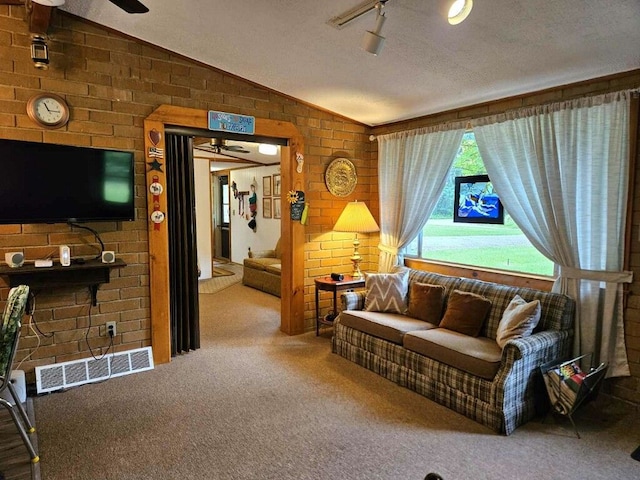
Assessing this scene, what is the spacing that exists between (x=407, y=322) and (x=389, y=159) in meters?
1.94

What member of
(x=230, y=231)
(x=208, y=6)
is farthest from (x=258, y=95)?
(x=230, y=231)

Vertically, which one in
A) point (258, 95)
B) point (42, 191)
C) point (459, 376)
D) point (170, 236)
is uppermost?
point (258, 95)

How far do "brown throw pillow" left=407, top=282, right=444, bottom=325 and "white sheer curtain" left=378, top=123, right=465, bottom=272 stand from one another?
2.68ft

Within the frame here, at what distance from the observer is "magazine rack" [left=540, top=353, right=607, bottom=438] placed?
262 cm

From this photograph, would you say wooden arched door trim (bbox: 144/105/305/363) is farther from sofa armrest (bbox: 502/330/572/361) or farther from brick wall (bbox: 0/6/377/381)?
sofa armrest (bbox: 502/330/572/361)

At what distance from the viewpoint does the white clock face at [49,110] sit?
308cm

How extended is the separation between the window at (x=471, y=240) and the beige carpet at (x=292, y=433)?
1222 mm

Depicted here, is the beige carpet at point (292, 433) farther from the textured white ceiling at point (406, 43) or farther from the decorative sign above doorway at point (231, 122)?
the textured white ceiling at point (406, 43)

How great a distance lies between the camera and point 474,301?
132 inches

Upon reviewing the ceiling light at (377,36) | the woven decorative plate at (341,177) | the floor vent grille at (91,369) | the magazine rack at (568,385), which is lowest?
the floor vent grille at (91,369)

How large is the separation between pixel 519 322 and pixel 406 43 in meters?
2.11

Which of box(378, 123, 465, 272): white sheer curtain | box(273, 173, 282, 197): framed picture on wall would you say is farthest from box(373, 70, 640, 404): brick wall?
box(273, 173, 282, 197): framed picture on wall

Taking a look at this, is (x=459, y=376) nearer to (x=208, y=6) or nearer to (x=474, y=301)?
(x=474, y=301)

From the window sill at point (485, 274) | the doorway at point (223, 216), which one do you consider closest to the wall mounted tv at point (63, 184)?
the window sill at point (485, 274)
